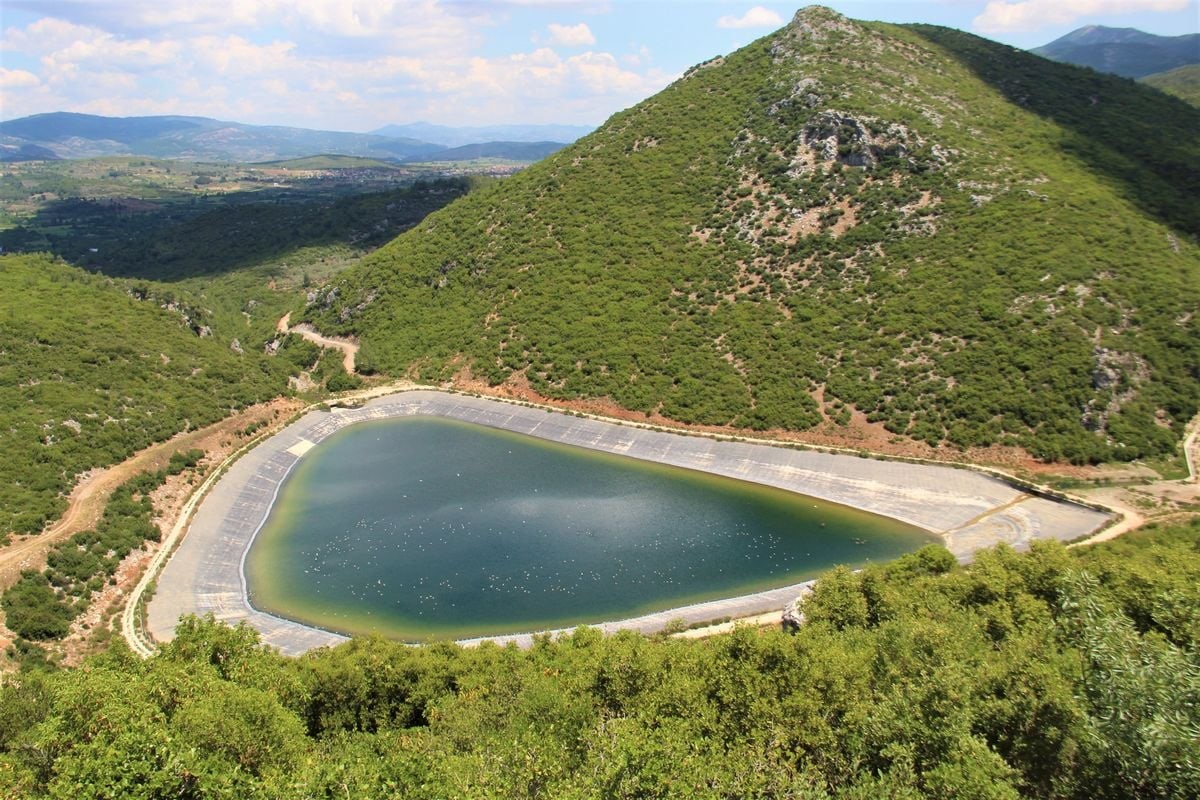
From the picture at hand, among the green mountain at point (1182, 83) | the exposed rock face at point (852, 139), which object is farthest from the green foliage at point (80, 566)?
the green mountain at point (1182, 83)

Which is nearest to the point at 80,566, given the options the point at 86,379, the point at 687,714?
the point at 86,379

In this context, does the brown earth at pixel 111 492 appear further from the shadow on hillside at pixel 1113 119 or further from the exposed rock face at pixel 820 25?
the shadow on hillside at pixel 1113 119

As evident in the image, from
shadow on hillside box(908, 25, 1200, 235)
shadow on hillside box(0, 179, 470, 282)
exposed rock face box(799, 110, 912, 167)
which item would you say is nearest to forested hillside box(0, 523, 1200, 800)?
exposed rock face box(799, 110, 912, 167)

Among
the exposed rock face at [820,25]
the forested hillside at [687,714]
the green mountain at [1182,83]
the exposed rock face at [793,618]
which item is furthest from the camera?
the green mountain at [1182,83]

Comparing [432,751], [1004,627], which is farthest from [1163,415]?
[432,751]

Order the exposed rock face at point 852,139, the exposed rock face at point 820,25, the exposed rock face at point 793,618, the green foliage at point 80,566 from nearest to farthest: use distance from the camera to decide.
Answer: the exposed rock face at point 793,618, the green foliage at point 80,566, the exposed rock face at point 852,139, the exposed rock face at point 820,25

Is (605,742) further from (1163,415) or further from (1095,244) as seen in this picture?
(1095,244)
